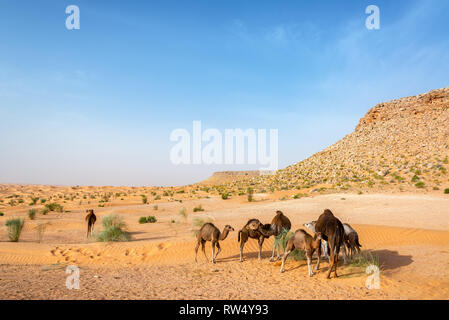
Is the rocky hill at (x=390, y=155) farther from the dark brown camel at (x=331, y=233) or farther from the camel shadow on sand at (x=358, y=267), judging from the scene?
the dark brown camel at (x=331, y=233)

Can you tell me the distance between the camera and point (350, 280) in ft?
24.6

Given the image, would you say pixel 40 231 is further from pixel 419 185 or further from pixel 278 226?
pixel 419 185

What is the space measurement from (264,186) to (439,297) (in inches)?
1700

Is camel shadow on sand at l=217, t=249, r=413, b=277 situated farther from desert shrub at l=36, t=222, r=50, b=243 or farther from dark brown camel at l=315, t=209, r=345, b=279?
desert shrub at l=36, t=222, r=50, b=243

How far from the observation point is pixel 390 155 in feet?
154

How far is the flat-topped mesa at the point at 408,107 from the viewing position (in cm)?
5972

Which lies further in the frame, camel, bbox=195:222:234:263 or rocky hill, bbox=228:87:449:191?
rocky hill, bbox=228:87:449:191

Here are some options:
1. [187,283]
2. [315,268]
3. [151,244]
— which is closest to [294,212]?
[151,244]

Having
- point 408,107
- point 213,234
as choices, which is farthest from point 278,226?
point 408,107

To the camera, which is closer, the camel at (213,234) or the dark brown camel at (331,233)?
the dark brown camel at (331,233)

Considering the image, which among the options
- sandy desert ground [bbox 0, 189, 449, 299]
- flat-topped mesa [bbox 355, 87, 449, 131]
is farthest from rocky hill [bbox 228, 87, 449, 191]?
sandy desert ground [bbox 0, 189, 449, 299]

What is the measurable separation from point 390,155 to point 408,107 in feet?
78.7

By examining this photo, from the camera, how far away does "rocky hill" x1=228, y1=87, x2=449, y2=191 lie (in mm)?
36250

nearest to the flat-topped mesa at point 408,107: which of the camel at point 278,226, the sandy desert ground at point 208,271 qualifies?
the sandy desert ground at point 208,271
